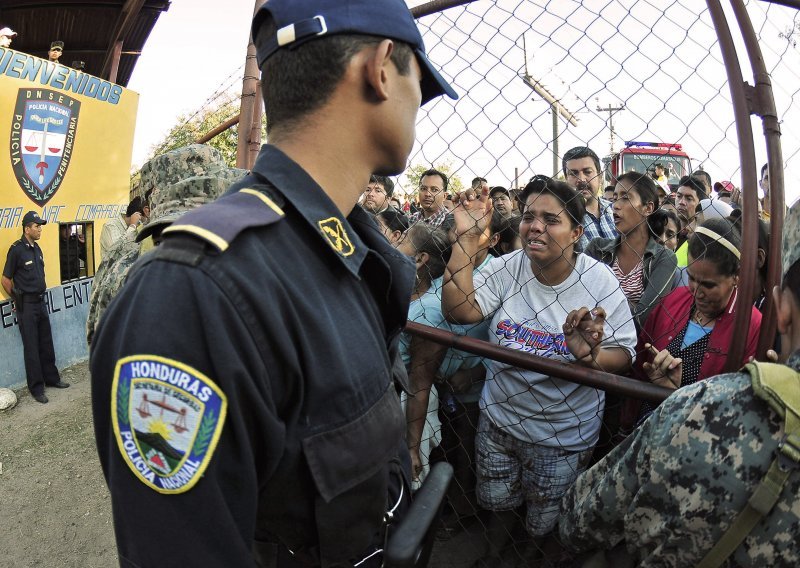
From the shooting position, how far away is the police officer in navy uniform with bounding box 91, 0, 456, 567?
2.38ft

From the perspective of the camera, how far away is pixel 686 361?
1931 millimetres

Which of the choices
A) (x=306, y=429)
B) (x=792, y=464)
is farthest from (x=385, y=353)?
(x=792, y=464)

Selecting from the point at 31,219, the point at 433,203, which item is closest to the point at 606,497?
the point at 433,203

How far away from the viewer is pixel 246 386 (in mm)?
738

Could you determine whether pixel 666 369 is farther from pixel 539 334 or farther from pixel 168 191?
pixel 168 191

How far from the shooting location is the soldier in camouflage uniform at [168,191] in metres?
2.21

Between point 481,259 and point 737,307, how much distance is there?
1.30 m

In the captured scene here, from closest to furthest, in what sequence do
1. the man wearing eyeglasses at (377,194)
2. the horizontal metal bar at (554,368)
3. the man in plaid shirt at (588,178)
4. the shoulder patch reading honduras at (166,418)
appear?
the shoulder patch reading honduras at (166,418) → the horizontal metal bar at (554,368) → the man in plaid shirt at (588,178) → the man wearing eyeglasses at (377,194)

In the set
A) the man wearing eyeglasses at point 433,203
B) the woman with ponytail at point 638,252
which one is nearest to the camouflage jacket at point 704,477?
the woman with ponytail at point 638,252

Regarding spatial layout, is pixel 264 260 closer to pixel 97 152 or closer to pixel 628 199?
pixel 628 199

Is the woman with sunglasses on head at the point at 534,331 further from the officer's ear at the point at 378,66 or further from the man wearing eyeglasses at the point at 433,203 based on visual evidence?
the officer's ear at the point at 378,66

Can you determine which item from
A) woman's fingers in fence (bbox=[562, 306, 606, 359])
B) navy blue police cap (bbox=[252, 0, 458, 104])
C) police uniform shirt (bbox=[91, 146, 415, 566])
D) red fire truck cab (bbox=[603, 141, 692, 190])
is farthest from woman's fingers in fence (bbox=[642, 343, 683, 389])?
navy blue police cap (bbox=[252, 0, 458, 104])

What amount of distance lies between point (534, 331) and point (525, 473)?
0.55m

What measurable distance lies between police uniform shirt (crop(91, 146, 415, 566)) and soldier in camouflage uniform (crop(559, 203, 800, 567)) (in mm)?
556
